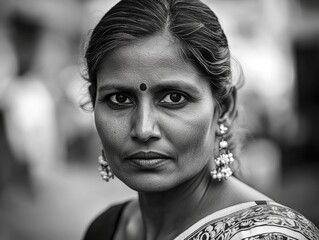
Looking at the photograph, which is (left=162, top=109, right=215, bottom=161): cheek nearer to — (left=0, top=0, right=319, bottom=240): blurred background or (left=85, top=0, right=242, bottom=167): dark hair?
(left=85, top=0, right=242, bottom=167): dark hair

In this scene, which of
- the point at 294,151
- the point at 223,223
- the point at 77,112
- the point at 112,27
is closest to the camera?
the point at 223,223

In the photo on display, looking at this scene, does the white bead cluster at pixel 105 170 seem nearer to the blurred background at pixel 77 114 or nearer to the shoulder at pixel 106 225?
the shoulder at pixel 106 225

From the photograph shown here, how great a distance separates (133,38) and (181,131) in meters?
0.38

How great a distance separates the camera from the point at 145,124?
2.18 m

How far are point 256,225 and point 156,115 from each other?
532 millimetres

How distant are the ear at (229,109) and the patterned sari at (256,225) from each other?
1.25 ft

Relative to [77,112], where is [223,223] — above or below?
above

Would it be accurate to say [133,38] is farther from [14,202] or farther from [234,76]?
[14,202]

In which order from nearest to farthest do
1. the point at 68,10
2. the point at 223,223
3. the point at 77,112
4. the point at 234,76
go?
the point at 223,223, the point at 234,76, the point at 77,112, the point at 68,10

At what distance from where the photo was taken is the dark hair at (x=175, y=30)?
2.24 meters

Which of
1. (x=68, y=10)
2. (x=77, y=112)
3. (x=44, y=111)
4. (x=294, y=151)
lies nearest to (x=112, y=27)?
(x=44, y=111)

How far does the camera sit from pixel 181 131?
221 centimetres

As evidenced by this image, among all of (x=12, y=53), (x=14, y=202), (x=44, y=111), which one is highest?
(x=12, y=53)

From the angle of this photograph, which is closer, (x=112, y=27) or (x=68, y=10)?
(x=112, y=27)
